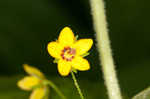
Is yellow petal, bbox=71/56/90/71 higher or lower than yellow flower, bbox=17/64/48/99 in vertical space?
higher

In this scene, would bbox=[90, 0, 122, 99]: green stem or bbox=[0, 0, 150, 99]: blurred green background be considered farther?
bbox=[0, 0, 150, 99]: blurred green background

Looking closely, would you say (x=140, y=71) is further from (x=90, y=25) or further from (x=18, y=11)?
(x=18, y=11)

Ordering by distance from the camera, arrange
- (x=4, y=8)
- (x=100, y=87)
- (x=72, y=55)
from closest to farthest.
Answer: (x=72, y=55) < (x=100, y=87) < (x=4, y=8)

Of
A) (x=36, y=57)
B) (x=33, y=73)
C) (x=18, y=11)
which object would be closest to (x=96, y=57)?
(x=36, y=57)

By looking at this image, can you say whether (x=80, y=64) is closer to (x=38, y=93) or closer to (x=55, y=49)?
(x=55, y=49)

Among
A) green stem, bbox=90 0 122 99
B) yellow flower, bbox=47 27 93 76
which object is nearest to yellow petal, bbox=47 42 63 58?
yellow flower, bbox=47 27 93 76

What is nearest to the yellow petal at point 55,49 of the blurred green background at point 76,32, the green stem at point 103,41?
the green stem at point 103,41

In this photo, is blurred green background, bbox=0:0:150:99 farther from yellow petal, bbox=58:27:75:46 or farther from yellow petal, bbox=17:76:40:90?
yellow petal, bbox=58:27:75:46
